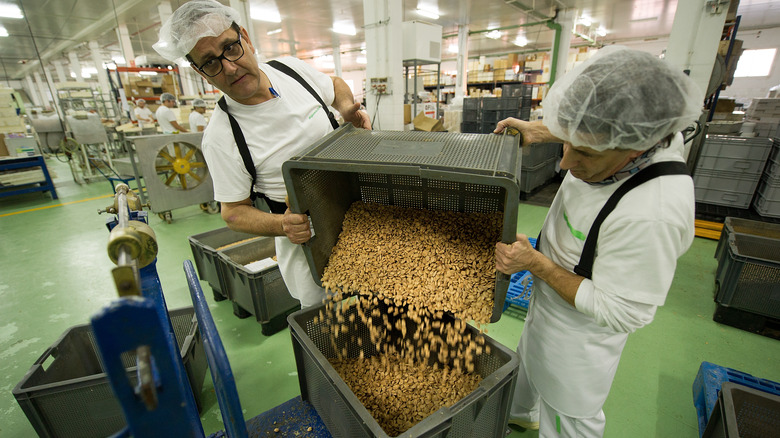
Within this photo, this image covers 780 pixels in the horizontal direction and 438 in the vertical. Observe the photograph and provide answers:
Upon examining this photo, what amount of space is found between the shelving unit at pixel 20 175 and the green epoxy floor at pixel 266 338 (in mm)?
1858

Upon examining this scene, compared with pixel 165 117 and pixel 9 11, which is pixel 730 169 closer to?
pixel 165 117

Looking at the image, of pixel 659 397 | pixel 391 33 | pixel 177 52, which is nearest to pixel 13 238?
pixel 177 52

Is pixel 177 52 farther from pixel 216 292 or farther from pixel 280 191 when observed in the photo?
pixel 216 292

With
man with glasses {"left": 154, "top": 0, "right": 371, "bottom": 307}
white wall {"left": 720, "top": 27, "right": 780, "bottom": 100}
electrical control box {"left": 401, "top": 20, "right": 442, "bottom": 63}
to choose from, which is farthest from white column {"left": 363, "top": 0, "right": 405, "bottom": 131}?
white wall {"left": 720, "top": 27, "right": 780, "bottom": 100}

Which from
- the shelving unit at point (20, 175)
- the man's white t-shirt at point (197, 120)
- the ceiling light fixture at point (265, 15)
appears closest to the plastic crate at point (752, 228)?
the man's white t-shirt at point (197, 120)

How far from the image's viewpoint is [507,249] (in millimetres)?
926

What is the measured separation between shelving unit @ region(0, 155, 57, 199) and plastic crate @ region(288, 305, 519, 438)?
6.59 metres

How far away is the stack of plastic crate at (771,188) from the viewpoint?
10.2ft

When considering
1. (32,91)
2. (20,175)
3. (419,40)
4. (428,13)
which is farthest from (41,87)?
(419,40)

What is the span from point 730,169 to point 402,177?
3.94m

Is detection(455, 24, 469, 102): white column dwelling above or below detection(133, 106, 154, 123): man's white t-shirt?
above

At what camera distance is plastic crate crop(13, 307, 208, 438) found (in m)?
1.40

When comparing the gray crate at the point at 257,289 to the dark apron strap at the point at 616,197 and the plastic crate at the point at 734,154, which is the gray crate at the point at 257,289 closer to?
the dark apron strap at the point at 616,197

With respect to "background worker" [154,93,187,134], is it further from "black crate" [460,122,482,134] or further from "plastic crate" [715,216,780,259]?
"plastic crate" [715,216,780,259]
